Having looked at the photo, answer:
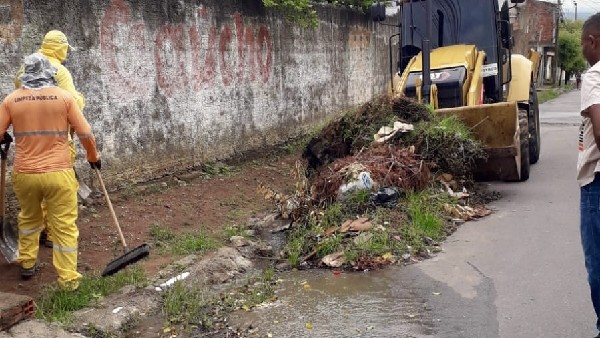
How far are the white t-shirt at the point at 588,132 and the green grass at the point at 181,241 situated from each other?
4.03 meters

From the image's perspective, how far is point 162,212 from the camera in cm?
796

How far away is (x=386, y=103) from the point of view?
8.88 metres

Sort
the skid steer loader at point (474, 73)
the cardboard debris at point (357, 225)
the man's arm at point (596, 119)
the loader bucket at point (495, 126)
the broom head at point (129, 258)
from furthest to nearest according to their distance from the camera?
the skid steer loader at point (474, 73), the loader bucket at point (495, 126), the cardboard debris at point (357, 225), the broom head at point (129, 258), the man's arm at point (596, 119)

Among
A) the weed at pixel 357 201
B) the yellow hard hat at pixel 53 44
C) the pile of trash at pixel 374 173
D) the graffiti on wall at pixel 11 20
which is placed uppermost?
the graffiti on wall at pixel 11 20

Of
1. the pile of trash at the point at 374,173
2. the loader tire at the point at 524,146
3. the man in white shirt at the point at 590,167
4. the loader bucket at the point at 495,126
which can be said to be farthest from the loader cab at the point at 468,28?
the man in white shirt at the point at 590,167

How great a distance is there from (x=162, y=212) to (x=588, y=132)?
540cm

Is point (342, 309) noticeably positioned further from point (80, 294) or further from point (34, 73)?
point (34, 73)

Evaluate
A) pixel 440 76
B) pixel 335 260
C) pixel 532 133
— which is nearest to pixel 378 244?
pixel 335 260

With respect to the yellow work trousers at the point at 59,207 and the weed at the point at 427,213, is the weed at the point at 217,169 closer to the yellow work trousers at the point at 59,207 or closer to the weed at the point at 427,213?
the weed at the point at 427,213

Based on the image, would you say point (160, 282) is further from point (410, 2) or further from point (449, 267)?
point (410, 2)

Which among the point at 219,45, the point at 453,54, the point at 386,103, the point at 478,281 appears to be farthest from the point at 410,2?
the point at 478,281

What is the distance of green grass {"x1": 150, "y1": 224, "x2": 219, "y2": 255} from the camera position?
6754mm

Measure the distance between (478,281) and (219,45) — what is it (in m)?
6.22

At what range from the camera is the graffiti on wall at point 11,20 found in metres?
6.76
